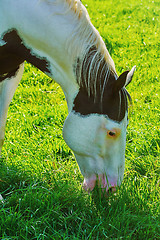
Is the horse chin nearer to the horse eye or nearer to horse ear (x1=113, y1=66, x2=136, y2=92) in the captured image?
the horse eye

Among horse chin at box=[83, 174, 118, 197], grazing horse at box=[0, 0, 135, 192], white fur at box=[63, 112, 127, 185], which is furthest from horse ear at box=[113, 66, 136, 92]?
horse chin at box=[83, 174, 118, 197]

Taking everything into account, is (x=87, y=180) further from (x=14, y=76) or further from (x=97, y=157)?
(x=14, y=76)

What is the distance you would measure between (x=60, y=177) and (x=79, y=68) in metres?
0.96

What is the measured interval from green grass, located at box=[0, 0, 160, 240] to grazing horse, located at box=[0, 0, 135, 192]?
211mm

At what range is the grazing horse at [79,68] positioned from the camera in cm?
206

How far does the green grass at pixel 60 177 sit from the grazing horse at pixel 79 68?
0.21 meters

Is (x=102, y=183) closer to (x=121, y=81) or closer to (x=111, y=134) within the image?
(x=111, y=134)

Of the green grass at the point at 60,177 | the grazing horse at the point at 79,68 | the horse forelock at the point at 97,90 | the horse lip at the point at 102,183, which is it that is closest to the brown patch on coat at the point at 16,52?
the grazing horse at the point at 79,68

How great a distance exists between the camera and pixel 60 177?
2717 millimetres

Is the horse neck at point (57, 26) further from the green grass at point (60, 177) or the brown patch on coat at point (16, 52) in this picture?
the green grass at point (60, 177)

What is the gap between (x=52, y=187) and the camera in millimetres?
2586

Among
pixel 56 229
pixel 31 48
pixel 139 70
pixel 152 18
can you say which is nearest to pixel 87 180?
pixel 56 229

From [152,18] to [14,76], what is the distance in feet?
20.2

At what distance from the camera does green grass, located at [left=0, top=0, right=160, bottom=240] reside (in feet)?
7.30
